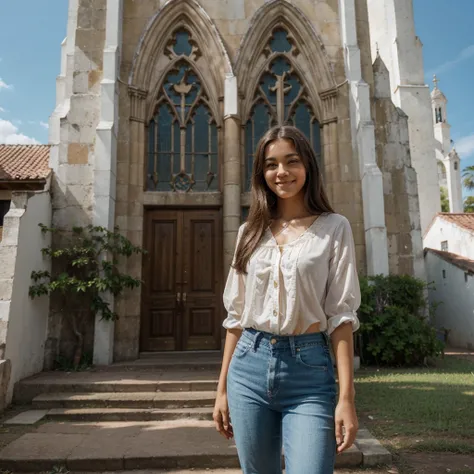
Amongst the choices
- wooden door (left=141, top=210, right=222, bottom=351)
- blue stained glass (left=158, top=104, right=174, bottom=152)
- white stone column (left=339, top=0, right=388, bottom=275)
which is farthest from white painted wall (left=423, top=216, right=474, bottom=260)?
blue stained glass (left=158, top=104, right=174, bottom=152)

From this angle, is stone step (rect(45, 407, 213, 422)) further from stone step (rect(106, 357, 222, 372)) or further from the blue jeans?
the blue jeans

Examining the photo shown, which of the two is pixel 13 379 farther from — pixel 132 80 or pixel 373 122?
pixel 373 122

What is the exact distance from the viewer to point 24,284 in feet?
22.2

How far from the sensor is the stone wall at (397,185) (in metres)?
8.90

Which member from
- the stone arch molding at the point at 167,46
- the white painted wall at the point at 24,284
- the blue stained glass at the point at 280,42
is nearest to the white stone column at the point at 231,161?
the stone arch molding at the point at 167,46

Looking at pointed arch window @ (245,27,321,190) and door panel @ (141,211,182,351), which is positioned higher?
pointed arch window @ (245,27,321,190)

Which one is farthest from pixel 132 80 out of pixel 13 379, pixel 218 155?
pixel 13 379

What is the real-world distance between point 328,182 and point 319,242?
25.4 feet

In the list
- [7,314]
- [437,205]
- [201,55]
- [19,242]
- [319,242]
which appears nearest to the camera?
[319,242]

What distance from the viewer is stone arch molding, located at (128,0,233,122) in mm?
9148

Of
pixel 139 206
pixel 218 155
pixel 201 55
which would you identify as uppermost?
pixel 201 55

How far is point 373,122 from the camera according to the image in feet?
29.6

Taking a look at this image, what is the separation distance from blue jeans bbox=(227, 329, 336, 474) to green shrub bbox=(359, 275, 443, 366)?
658 cm

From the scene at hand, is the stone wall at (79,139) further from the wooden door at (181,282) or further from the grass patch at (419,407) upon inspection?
the grass patch at (419,407)
